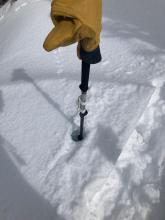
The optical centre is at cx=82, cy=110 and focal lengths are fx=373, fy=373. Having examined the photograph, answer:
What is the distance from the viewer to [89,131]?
2.27 meters

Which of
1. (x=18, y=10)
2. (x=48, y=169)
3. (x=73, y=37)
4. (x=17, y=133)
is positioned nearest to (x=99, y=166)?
(x=48, y=169)

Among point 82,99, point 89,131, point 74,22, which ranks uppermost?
A: point 74,22

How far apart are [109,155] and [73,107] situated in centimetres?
48

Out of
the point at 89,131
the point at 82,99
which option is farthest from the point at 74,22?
the point at 89,131

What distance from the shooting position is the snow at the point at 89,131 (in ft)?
6.31

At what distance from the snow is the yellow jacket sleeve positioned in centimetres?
72

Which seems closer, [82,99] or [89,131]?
[82,99]

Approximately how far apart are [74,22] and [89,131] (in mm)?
844

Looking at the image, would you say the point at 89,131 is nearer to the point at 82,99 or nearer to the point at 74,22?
the point at 82,99

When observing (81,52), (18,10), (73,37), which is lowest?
(18,10)

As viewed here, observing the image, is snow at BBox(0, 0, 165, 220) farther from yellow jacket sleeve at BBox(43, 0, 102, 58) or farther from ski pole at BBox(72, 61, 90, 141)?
yellow jacket sleeve at BBox(43, 0, 102, 58)

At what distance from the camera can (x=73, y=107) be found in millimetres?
2436

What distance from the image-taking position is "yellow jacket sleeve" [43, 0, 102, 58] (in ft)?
5.13

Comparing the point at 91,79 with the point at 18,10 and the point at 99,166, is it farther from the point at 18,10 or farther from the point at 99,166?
the point at 18,10
